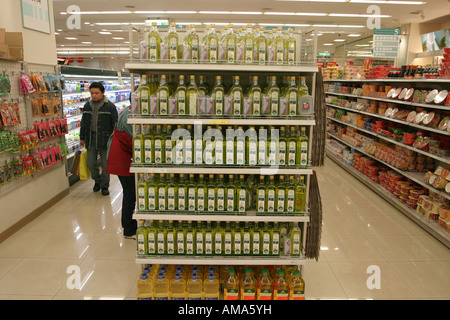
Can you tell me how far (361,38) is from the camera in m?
16.6

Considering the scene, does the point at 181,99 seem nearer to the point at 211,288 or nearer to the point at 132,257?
the point at 211,288

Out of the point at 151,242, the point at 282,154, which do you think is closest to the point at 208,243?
the point at 151,242

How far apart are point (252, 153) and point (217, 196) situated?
48cm

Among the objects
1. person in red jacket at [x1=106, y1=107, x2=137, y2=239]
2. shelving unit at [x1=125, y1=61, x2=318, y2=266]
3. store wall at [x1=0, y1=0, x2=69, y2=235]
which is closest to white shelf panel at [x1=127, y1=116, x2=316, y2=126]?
shelving unit at [x1=125, y1=61, x2=318, y2=266]

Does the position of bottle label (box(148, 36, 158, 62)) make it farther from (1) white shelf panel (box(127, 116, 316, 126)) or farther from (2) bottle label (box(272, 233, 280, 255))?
(2) bottle label (box(272, 233, 280, 255))

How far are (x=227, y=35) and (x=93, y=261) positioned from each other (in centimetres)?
270

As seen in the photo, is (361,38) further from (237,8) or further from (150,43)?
(150,43)

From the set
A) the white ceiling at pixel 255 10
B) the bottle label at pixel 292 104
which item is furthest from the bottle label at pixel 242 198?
the white ceiling at pixel 255 10

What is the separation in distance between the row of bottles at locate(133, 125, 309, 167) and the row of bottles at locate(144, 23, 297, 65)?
1.87ft

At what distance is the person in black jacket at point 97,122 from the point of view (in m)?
5.61

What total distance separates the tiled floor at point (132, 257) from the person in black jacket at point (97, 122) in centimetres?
85

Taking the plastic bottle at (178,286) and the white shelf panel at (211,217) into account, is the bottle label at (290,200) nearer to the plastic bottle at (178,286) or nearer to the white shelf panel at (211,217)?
the white shelf panel at (211,217)

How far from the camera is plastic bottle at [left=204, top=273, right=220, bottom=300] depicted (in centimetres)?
303
